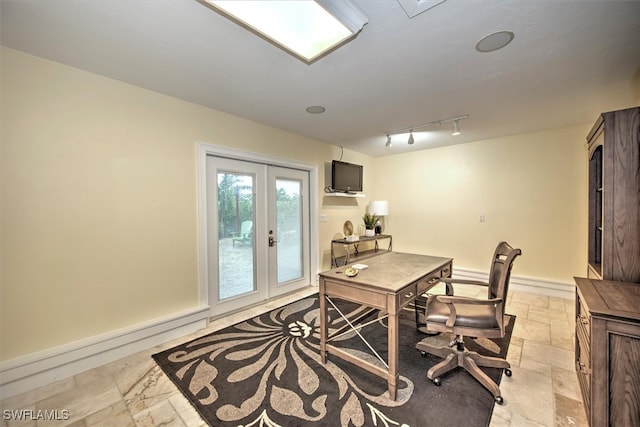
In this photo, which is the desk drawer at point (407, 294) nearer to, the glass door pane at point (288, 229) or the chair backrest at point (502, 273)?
the chair backrest at point (502, 273)

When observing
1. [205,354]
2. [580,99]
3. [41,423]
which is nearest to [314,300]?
[205,354]

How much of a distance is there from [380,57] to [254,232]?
2578 millimetres

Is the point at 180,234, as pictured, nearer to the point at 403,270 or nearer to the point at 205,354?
the point at 205,354

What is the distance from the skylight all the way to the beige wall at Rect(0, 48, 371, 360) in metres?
1.70

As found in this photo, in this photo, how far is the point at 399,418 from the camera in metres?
1.61

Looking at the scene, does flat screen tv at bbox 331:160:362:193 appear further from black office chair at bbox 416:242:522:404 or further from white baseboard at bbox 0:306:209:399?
white baseboard at bbox 0:306:209:399

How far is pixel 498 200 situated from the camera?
4.29 m

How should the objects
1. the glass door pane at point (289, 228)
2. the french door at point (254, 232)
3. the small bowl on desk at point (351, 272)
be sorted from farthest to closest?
the glass door pane at point (289, 228), the french door at point (254, 232), the small bowl on desk at point (351, 272)

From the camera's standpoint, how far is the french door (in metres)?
3.12

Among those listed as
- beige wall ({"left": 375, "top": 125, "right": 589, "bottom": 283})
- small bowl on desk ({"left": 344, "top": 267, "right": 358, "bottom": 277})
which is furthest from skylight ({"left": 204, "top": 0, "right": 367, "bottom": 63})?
beige wall ({"left": 375, "top": 125, "right": 589, "bottom": 283})

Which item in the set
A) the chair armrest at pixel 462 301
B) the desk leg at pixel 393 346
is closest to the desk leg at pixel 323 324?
the desk leg at pixel 393 346

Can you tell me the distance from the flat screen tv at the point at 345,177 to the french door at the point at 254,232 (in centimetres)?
52

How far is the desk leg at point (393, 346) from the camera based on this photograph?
1735 millimetres

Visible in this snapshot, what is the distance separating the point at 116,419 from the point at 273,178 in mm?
2904
